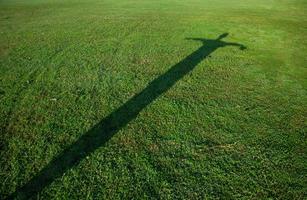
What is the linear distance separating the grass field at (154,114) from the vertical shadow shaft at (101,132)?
0.7 inches

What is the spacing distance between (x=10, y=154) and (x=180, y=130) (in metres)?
2.77

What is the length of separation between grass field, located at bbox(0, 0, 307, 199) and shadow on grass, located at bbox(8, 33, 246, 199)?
0.02 meters

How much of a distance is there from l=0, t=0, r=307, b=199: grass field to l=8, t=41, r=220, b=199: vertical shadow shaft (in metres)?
0.02

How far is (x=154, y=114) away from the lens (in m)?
5.00

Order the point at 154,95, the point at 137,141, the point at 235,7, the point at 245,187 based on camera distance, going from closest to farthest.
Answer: the point at 245,187 → the point at 137,141 → the point at 154,95 → the point at 235,7

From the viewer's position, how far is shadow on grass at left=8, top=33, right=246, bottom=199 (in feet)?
11.9

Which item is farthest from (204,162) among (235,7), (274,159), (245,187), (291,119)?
(235,7)

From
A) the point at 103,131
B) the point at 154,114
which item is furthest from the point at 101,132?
the point at 154,114

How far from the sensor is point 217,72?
262 inches

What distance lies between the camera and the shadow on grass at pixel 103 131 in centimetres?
362

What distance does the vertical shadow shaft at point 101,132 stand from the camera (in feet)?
11.9

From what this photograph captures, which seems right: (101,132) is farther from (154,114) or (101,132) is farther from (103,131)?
(154,114)

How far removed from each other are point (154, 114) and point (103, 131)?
103 centimetres

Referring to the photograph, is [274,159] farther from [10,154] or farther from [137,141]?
[10,154]
